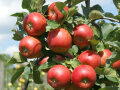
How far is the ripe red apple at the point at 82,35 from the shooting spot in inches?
32.0

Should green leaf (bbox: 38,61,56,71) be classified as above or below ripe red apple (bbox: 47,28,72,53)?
below

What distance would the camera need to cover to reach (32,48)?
32.4 inches

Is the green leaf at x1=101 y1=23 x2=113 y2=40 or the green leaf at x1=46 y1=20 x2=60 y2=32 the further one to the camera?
the green leaf at x1=101 y1=23 x2=113 y2=40

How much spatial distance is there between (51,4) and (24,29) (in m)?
0.13

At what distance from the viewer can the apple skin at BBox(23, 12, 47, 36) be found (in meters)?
0.81

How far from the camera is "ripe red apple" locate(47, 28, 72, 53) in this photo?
0.79 meters

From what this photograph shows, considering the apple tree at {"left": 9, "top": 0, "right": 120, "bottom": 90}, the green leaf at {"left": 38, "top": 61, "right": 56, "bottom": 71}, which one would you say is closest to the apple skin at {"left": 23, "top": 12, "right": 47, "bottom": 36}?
the apple tree at {"left": 9, "top": 0, "right": 120, "bottom": 90}

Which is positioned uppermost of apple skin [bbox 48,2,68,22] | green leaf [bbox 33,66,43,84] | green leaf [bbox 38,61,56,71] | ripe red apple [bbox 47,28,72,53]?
apple skin [bbox 48,2,68,22]

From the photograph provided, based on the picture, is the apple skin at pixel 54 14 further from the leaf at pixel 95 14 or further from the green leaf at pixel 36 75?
the green leaf at pixel 36 75

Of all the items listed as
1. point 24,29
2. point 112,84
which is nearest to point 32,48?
point 24,29

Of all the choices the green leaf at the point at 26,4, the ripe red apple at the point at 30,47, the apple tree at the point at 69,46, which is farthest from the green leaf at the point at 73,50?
the green leaf at the point at 26,4

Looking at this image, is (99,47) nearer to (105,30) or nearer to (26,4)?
(105,30)

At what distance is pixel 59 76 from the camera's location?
0.77 meters

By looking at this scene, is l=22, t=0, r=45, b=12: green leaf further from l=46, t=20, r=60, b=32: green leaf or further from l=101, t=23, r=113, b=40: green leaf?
l=101, t=23, r=113, b=40: green leaf
